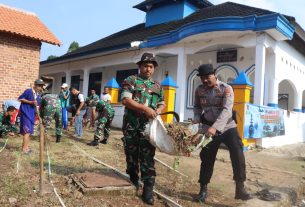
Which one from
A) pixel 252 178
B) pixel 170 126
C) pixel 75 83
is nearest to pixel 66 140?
pixel 252 178

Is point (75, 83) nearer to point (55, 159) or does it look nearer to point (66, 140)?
point (66, 140)

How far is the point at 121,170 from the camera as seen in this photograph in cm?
582

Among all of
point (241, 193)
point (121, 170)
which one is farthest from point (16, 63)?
point (241, 193)

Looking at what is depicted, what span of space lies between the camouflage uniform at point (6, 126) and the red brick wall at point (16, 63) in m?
2.60

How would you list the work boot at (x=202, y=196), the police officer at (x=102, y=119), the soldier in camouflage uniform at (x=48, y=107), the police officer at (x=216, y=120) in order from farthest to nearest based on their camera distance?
the police officer at (x=102, y=119) → the soldier in camouflage uniform at (x=48, y=107) → the work boot at (x=202, y=196) → the police officer at (x=216, y=120)

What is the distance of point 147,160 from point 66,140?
16.0ft

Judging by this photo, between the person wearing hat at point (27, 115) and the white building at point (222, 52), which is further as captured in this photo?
the white building at point (222, 52)

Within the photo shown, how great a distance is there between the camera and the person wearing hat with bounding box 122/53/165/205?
4129 millimetres

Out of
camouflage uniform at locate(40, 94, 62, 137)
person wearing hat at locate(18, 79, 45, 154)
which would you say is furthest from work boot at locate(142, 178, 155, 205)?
camouflage uniform at locate(40, 94, 62, 137)

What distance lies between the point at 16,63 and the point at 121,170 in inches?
274

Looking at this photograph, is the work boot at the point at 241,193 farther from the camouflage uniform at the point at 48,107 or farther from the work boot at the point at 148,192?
the camouflage uniform at the point at 48,107

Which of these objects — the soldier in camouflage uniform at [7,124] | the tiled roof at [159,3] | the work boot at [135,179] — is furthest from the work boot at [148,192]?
the tiled roof at [159,3]

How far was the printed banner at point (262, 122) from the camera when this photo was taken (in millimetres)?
9672

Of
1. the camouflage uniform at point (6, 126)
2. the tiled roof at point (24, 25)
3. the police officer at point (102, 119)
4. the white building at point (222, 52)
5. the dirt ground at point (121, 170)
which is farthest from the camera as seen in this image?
the tiled roof at point (24, 25)
